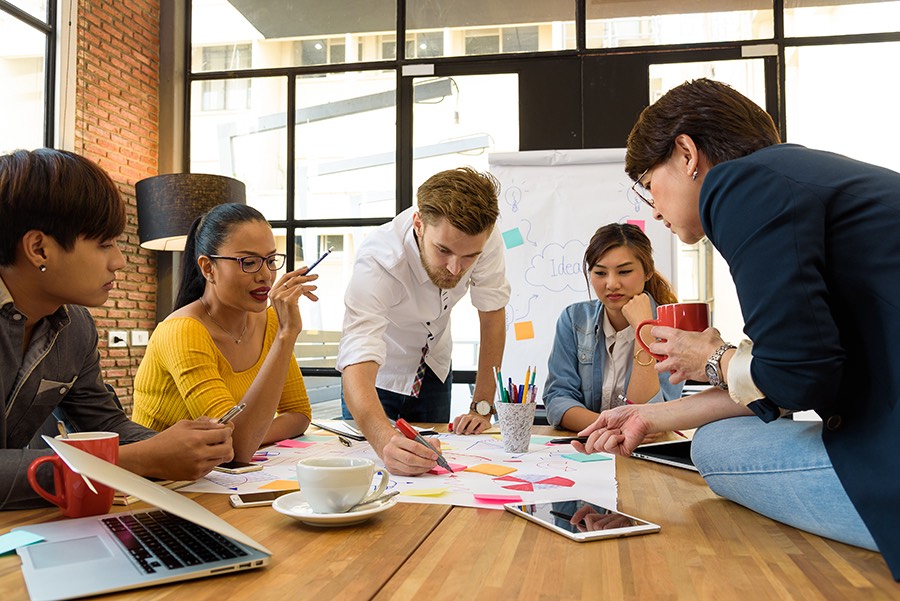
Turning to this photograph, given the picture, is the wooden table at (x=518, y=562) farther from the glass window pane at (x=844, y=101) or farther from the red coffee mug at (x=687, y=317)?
the glass window pane at (x=844, y=101)

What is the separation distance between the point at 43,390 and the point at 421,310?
1200 millimetres

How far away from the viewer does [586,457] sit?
4.94ft

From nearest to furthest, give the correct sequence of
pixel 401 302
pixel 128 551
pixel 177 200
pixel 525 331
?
pixel 128 551 < pixel 401 302 < pixel 525 331 < pixel 177 200

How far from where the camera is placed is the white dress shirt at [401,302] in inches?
75.2

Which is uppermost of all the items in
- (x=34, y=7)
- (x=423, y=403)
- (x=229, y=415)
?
(x=34, y=7)

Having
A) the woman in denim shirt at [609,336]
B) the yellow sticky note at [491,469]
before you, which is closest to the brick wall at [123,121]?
the woman in denim shirt at [609,336]

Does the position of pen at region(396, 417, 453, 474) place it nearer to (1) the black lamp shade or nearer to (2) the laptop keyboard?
(2) the laptop keyboard

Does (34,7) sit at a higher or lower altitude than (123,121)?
higher

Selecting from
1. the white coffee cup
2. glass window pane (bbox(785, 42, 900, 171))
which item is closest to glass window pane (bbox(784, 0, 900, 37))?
glass window pane (bbox(785, 42, 900, 171))

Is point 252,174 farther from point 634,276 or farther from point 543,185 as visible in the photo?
point 634,276

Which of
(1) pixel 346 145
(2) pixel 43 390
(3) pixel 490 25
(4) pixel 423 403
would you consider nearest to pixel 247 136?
(1) pixel 346 145

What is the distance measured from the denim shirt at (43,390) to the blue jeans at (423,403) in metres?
1.05

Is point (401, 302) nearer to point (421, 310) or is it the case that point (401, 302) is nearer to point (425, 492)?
point (421, 310)

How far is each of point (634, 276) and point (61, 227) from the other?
1.68m
